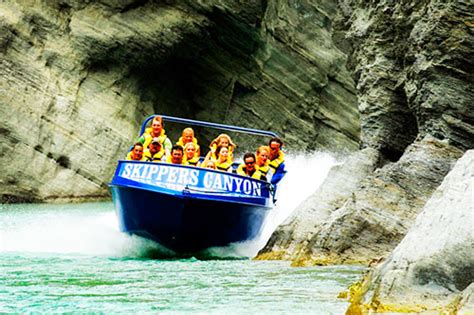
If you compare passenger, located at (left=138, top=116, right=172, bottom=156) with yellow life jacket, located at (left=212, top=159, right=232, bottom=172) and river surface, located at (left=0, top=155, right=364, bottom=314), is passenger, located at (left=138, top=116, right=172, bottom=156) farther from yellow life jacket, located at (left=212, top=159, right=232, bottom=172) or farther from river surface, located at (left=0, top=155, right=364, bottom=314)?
river surface, located at (left=0, top=155, right=364, bottom=314)

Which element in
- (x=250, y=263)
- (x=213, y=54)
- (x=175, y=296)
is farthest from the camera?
(x=213, y=54)

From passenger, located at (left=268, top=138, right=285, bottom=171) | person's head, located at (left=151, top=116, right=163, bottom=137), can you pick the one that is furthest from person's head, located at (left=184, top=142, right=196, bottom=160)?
passenger, located at (left=268, top=138, right=285, bottom=171)

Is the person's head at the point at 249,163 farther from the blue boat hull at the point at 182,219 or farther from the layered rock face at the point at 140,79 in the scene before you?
the layered rock face at the point at 140,79

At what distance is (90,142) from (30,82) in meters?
2.55

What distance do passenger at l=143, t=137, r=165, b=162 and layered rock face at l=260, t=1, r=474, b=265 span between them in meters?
2.15

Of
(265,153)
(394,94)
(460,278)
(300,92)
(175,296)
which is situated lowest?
(175,296)

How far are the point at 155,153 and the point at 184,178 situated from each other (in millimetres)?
1485

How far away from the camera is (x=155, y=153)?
11.4m

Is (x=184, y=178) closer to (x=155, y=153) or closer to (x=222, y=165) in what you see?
(x=222, y=165)

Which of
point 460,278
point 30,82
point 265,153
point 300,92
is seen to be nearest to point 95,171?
point 30,82

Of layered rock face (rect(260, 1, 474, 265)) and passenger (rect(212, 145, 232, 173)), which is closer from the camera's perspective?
layered rock face (rect(260, 1, 474, 265))

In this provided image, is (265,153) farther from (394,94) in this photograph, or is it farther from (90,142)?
(90,142)

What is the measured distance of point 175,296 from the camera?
243 inches

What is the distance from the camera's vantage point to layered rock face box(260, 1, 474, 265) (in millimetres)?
8805
